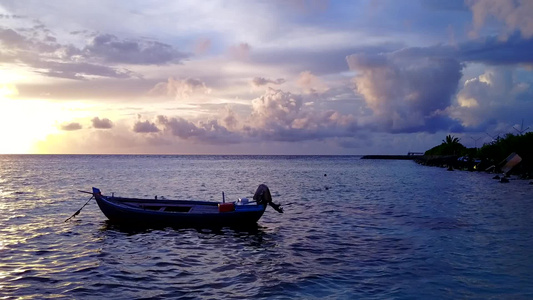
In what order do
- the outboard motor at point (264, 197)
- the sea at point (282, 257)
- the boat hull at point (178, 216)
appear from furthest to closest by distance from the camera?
the outboard motor at point (264, 197) < the boat hull at point (178, 216) < the sea at point (282, 257)

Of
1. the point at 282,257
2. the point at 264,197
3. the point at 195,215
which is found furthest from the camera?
the point at 264,197

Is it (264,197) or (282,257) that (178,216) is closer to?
(264,197)

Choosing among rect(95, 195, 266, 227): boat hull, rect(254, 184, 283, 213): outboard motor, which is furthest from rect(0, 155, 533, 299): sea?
rect(254, 184, 283, 213): outboard motor

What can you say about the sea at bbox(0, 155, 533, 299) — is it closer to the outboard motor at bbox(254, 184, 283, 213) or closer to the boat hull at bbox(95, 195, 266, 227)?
the boat hull at bbox(95, 195, 266, 227)

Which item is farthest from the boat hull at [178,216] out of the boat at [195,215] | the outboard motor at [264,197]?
the outboard motor at [264,197]

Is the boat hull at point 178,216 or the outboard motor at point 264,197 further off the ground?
the outboard motor at point 264,197

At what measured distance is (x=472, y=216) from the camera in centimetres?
3128

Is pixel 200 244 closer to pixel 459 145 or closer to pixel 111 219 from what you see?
pixel 111 219

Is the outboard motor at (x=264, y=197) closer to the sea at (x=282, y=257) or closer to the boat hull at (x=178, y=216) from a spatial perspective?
the boat hull at (x=178, y=216)

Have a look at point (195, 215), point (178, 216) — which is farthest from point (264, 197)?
point (178, 216)

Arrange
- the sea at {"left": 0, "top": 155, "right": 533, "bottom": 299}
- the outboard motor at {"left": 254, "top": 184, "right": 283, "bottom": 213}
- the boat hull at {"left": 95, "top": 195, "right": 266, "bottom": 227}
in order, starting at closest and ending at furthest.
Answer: the sea at {"left": 0, "top": 155, "right": 533, "bottom": 299} < the boat hull at {"left": 95, "top": 195, "right": 266, "bottom": 227} < the outboard motor at {"left": 254, "top": 184, "right": 283, "bottom": 213}

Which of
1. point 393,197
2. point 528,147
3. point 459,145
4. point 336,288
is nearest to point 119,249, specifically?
point 336,288

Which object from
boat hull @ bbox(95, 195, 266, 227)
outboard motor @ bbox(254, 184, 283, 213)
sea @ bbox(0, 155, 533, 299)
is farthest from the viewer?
outboard motor @ bbox(254, 184, 283, 213)

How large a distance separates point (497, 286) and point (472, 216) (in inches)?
702
